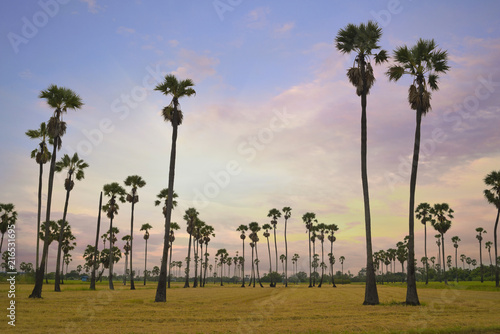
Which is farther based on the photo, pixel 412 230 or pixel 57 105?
Answer: pixel 57 105

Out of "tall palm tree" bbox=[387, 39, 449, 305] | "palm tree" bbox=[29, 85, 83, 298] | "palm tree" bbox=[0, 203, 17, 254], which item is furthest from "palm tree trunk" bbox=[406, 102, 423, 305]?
"palm tree" bbox=[0, 203, 17, 254]

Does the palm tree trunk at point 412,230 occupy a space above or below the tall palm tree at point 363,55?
below

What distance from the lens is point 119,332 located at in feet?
A: 45.2

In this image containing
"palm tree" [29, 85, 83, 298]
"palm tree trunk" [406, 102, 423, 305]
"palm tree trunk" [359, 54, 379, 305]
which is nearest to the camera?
"palm tree trunk" [406, 102, 423, 305]

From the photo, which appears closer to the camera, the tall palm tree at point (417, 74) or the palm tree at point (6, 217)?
the tall palm tree at point (417, 74)

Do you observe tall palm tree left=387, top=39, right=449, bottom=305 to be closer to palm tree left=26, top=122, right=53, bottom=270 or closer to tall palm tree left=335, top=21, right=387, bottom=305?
tall palm tree left=335, top=21, right=387, bottom=305

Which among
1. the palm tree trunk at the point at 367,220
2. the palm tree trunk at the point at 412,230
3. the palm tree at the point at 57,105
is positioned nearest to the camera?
the palm tree trunk at the point at 412,230

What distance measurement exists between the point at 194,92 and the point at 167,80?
271 cm

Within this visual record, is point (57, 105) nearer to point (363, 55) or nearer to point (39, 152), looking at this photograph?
point (39, 152)

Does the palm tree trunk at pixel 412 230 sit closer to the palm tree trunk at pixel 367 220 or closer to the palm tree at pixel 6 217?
the palm tree trunk at pixel 367 220

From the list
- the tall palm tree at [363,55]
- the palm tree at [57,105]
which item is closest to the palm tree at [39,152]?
Result: the palm tree at [57,105]

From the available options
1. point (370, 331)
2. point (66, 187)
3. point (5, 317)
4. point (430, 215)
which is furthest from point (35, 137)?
point (430, 215)

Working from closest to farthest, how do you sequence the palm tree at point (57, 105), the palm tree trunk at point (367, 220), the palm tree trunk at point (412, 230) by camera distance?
the palm tree trunk at point (412, 230), the palm tree trunk at point (367, 220), the palm tree at point (57, 105)

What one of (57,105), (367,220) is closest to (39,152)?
(57,105)
